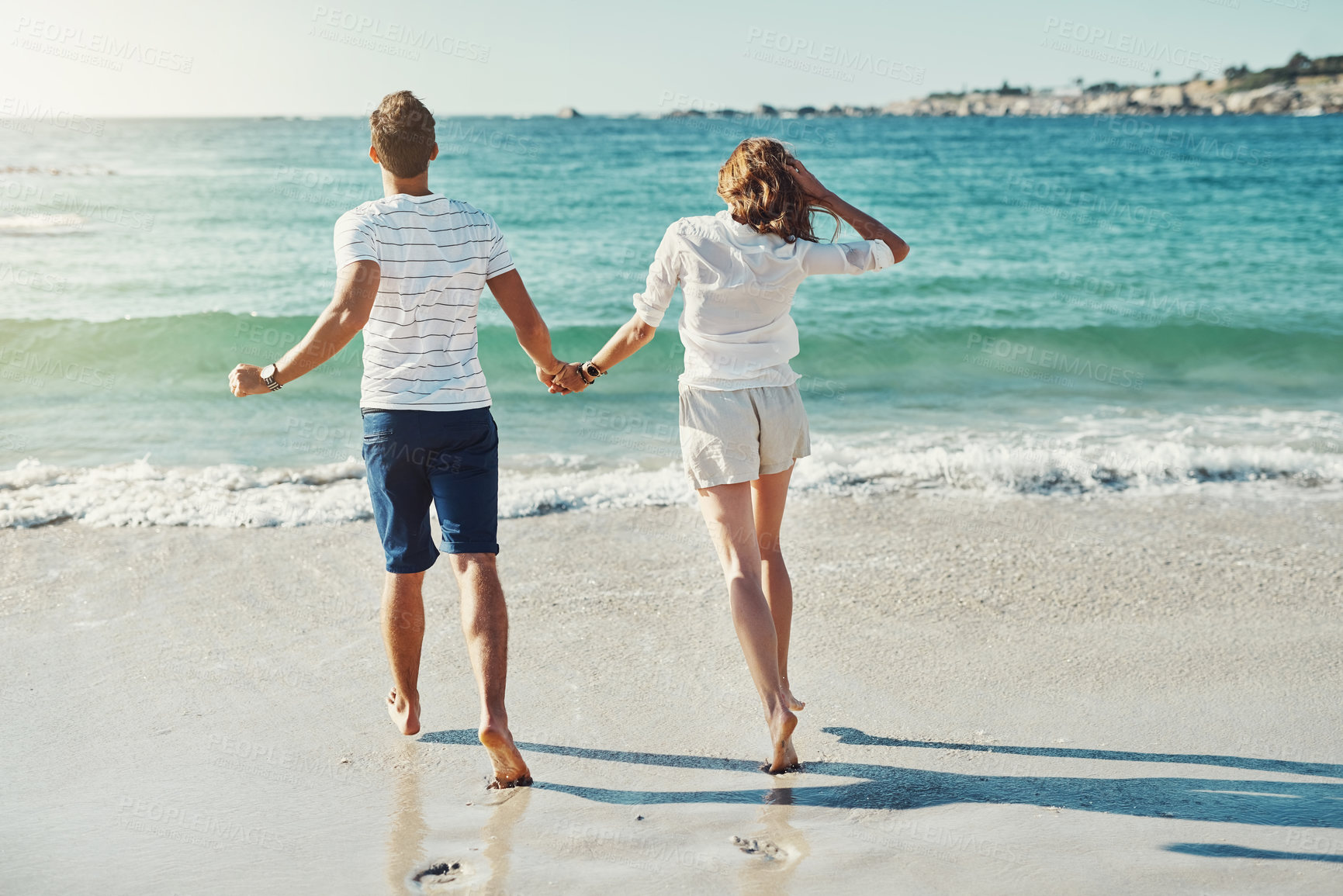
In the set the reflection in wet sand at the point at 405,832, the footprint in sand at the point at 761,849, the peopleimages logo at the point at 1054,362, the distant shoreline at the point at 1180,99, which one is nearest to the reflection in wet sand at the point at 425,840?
the reflection in wet sand at the point at 405,832

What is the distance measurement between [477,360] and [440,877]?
1.35 meters

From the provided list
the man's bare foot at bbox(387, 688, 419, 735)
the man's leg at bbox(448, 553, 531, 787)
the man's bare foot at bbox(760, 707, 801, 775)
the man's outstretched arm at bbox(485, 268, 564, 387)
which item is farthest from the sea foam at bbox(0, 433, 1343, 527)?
the man's bare foot at bbox(760, 707, 801, 775)

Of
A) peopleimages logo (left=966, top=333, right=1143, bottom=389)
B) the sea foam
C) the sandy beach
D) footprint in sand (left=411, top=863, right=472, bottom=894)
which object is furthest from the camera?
peopleimages logo (left=966, top=333, right=1143, bottom=389)

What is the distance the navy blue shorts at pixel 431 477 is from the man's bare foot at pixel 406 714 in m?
0.46

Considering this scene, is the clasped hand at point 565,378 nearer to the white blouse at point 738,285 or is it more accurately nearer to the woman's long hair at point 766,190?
the white blouse at point 738,285

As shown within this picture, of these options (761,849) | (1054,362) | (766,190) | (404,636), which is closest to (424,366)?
(404,636)

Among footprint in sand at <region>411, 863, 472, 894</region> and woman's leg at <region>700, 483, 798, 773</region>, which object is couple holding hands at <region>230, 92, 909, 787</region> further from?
footprint in sand at <region>411, 863, 472, 894</region>

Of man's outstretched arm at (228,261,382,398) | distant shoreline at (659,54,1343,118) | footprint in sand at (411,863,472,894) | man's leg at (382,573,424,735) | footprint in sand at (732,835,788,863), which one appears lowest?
footprint in sand at (411,863,472,894)

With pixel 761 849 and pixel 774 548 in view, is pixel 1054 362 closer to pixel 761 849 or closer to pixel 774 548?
pixel 774 548

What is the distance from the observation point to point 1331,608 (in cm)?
414

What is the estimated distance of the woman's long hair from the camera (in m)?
2.88

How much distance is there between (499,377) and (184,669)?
6.72 m

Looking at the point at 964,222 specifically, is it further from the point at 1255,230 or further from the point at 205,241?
the point at 205,241

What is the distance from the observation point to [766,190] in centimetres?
289
